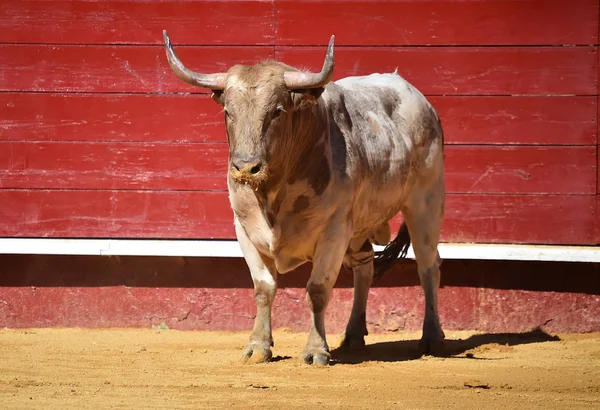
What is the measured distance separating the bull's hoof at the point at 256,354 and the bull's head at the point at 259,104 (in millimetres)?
961

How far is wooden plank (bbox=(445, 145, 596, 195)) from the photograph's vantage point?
321 inches

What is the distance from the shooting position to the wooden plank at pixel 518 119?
26.7 ft

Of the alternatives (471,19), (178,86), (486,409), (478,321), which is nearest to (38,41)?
(178,86)

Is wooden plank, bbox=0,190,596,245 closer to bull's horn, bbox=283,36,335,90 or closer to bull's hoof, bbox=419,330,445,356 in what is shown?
bull's hoof, bbox=419,330,445,356

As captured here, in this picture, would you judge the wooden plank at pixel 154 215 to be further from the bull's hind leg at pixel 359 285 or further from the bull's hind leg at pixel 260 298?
the bull's hind leg at pixel 260 298

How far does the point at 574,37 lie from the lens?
8.11 m

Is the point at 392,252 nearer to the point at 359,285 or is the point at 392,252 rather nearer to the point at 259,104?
the point at 359,285

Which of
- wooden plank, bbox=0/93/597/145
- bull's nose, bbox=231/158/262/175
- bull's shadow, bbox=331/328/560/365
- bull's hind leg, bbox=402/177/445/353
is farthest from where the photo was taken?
wooden plank, bbox=0/93/597/145

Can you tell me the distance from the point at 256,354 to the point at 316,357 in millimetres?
327

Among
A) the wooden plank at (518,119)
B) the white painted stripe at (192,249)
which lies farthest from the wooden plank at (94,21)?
the wooden plank at (518,119)

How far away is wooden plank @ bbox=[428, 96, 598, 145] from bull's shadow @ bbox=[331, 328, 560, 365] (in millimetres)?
1314

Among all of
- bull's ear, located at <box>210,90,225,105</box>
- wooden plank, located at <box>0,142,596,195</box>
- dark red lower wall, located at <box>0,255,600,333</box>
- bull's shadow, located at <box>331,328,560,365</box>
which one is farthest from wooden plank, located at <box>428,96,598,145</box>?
bull's ear, located at <box>210,90,225,105</box>

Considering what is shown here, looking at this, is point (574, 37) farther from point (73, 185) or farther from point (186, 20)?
point (73, 185)

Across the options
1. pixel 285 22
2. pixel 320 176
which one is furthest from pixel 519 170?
pixel 320 176
